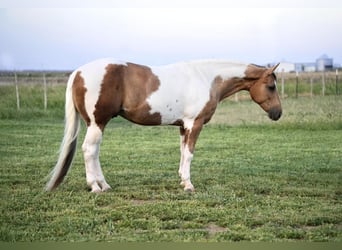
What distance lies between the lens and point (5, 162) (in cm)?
427

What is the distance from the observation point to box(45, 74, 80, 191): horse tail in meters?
3.80

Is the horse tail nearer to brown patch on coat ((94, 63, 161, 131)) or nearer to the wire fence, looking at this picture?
brown patch on coat ((94, 63, 161, 131))

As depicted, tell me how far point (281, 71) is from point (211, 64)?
0.75 metres

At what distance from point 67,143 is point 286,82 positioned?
1917 millimetres

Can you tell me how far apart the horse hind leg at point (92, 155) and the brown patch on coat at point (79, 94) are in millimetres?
80

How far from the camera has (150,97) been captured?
3.84 meters

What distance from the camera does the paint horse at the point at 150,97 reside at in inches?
147

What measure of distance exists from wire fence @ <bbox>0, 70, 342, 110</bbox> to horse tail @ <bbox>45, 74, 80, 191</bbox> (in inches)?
20.9

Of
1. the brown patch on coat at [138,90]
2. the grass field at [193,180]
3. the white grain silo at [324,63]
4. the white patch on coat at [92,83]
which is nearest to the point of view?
the grass field at [193,180]

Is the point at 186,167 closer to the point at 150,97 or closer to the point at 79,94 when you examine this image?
the point at 150,97

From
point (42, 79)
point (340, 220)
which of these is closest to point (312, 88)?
point (340, 220)

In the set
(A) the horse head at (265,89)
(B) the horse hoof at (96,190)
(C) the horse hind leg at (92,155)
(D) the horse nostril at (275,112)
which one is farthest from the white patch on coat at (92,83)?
(D) the horse nostril at (275,112)

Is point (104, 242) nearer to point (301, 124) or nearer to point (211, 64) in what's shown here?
point (211, 64)

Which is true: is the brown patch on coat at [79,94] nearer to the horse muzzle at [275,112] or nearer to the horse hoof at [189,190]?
the horse hoof at [189,190]
